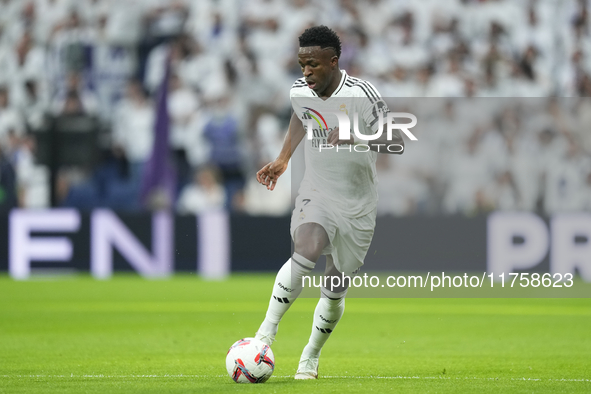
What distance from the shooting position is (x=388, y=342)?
25.2 ft

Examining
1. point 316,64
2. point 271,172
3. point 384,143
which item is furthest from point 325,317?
point 316,64

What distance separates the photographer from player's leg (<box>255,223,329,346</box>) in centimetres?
523

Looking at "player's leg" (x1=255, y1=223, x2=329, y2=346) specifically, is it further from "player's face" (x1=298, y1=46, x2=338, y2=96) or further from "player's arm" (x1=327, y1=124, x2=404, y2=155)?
"player's face" (x1=298, y1=46, x2=338, y2=96)

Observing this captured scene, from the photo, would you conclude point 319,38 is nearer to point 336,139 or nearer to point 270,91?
point 336,139

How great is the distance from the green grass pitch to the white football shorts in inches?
27.3

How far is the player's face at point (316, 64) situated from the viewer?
534cm

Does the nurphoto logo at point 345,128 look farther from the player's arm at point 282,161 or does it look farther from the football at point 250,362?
the football at point 250,362

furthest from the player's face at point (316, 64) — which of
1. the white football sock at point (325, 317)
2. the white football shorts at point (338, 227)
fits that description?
the white football sock at point (325, 317)

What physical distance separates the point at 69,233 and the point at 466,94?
650 cm

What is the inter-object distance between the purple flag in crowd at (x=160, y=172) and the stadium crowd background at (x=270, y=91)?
0.26 m

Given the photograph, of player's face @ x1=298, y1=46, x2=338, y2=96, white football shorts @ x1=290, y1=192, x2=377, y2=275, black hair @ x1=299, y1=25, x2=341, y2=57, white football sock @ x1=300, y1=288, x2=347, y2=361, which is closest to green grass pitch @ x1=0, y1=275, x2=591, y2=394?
white football sock @ x1=300, y1=288, x2=347, y2=361

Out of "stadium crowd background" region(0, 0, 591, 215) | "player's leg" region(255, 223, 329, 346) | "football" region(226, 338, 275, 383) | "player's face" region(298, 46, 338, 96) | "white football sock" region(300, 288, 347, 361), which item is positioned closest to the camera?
A: "football" region(226, 338, 275, 383)

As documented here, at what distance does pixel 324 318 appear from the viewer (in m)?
5.62

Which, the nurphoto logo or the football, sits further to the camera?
the nurphoto logo
